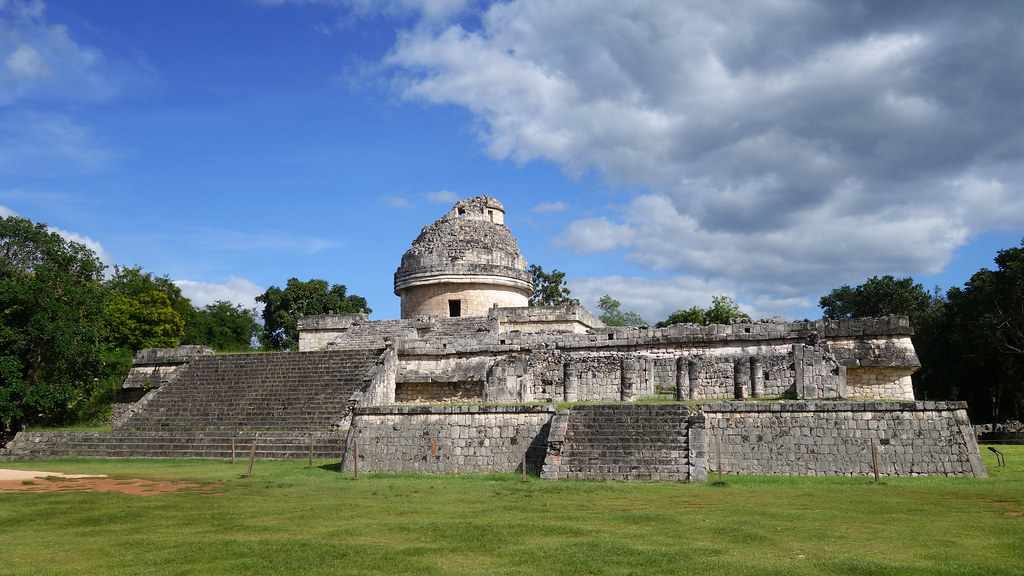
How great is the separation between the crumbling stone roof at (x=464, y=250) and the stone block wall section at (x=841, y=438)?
13.3m

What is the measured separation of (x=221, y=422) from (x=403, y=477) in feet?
24.0

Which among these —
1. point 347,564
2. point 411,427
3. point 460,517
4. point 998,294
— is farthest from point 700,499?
point 998,294

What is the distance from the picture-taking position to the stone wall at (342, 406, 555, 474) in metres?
13.9

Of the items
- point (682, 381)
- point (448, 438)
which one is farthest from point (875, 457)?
point (448, 438)

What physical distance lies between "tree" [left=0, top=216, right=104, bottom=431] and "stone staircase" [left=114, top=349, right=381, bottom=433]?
2296 mm

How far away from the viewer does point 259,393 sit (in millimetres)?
19703

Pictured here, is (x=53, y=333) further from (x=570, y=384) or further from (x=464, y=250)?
(x=570, y=384)

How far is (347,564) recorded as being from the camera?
6.44 m

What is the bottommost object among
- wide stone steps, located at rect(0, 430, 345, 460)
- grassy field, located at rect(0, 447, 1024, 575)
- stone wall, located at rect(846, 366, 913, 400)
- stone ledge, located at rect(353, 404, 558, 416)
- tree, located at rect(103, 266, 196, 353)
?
grassy field, located at rect(0, 447, 1024, 575)

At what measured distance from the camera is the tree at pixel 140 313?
29516 mm

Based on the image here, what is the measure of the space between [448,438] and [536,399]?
3.11 m

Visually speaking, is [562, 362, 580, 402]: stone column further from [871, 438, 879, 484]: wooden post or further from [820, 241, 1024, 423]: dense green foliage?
[820, 241, 1024, 423]: dense green foliage

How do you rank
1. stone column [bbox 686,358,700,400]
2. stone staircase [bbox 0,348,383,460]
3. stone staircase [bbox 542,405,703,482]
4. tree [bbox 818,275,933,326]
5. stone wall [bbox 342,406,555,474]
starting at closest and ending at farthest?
stone staircase [bbox 542,405,703,482], stone wall [bbox 342,406,555,474], stone column [bbox 686,358,700,400], stone staircase [bbox 0,348,383,460], tree [bbox 818,275,933,326]

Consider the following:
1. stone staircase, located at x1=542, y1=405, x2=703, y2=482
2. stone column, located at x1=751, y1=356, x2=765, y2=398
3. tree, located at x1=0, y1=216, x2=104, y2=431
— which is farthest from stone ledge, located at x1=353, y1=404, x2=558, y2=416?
tree, located at x1=0, y1=216, x2=104, y2=431
